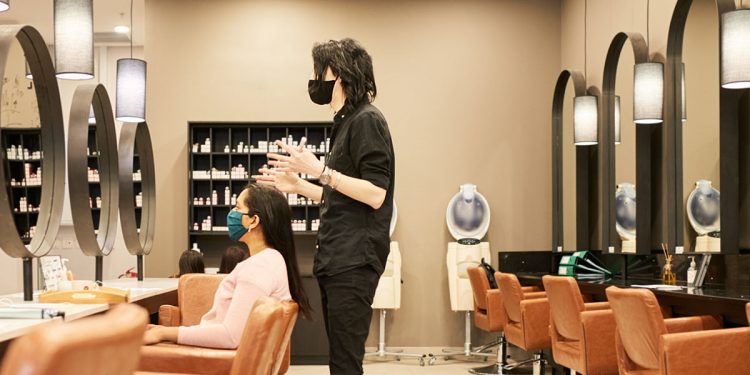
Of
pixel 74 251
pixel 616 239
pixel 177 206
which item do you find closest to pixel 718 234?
pixel 616 239

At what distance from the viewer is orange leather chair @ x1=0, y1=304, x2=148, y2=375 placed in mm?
896

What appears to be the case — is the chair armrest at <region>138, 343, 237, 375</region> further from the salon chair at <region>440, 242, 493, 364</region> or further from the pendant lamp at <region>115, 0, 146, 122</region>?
the salon chair at <region>440, 242, 493, 364</region>

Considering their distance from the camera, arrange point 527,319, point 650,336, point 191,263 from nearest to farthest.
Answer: point 650,336 < point 527,319 < point 191,263

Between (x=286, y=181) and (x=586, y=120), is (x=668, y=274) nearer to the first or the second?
(x=586, y=120)

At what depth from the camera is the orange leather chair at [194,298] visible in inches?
163

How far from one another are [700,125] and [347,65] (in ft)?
11.1

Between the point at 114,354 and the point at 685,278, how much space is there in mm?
4844

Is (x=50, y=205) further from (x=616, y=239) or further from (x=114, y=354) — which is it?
(x=616, y=239)

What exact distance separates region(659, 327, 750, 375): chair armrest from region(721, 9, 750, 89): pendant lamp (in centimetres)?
151

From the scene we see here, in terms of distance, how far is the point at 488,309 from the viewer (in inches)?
263

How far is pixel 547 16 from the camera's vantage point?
347 inches

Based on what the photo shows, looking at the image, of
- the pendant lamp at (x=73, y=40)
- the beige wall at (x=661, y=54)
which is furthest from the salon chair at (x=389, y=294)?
the pendant lamp at (x=73, y=40)

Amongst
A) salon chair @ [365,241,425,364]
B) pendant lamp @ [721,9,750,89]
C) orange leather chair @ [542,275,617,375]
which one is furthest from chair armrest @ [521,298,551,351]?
salon chair @ [365,241,425,364]

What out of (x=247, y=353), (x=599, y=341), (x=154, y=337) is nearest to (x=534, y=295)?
(x=599, y=341)
